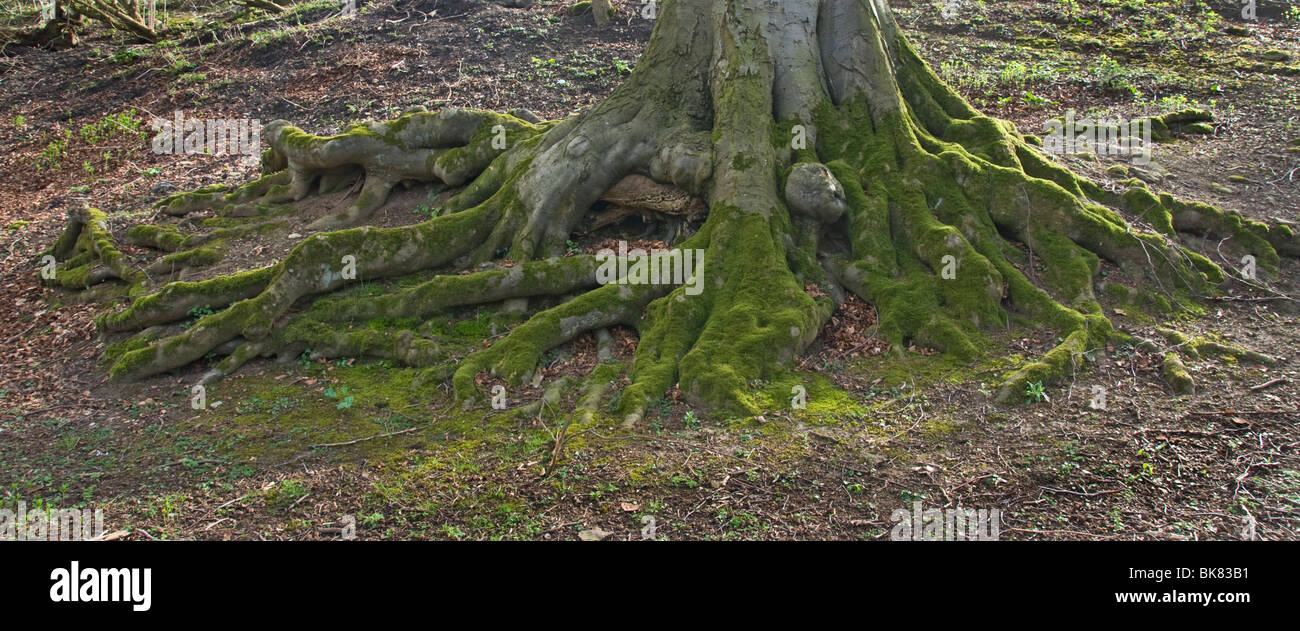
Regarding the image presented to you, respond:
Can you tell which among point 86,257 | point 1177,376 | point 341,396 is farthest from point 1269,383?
point 86,257

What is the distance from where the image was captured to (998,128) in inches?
349

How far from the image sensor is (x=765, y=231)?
7.66 m

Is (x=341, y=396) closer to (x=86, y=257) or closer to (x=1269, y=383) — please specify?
(x=86, y=257)

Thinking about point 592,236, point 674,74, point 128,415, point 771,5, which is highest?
point 771,5

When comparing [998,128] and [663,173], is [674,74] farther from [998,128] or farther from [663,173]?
[998,128]

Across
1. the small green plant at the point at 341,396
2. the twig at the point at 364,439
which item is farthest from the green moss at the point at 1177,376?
the small green plant at the point at 341,396

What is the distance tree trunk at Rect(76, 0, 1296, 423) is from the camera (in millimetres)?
7270

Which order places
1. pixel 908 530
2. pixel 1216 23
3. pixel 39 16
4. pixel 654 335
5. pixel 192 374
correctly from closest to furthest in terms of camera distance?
pixel 908 530 → pixel 654 335 → pixel 192 374 → pixel 1216 23 → pixel 39 16

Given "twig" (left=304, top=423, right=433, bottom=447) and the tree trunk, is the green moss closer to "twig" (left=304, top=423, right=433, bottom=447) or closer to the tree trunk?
the tree trunk

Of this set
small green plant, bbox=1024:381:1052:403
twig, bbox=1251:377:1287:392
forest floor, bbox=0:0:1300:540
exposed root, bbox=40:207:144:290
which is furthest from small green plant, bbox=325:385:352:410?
twig, bbox=1251:377:1287:392

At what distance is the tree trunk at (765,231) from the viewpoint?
23.9 feet

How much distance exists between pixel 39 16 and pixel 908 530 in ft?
76.1

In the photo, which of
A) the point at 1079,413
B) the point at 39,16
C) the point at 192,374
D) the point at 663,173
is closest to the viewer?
the point at 1079,413

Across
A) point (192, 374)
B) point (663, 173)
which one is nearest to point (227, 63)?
point (192, 374)
